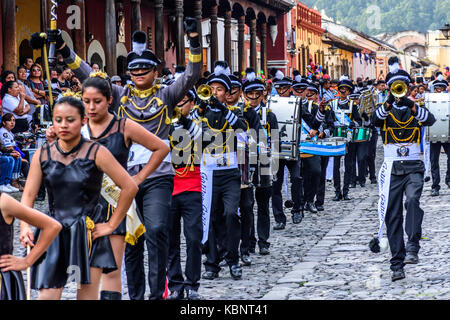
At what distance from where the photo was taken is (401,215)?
881 centimetres

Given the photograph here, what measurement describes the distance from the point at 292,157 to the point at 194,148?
15.1 ft

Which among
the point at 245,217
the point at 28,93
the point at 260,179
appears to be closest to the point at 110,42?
the point at 28,93

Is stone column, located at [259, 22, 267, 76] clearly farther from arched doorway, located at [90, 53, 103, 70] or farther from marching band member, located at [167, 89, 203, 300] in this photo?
marching band member, located at [167, 89, 203, 300]

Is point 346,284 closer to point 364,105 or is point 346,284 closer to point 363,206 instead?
point 363,206

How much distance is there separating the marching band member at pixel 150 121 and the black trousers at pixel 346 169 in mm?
8546

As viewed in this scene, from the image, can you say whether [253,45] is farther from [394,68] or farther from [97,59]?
[394,68]

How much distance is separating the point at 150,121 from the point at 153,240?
0.93 m

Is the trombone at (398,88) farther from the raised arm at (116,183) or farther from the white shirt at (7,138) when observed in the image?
the white shirt at (7,138)

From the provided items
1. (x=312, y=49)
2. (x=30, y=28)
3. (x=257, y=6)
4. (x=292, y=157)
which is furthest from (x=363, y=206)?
(x=312, y=49)

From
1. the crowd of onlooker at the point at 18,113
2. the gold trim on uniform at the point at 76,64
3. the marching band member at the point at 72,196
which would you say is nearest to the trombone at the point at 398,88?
the gold trim on uniform at the point at 76,64

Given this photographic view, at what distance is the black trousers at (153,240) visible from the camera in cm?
673

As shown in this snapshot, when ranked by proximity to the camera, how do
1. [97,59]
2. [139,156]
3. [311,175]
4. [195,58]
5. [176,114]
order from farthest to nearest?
[97,59] → [311,175] → [176,114] → [195,58] → [139,156]

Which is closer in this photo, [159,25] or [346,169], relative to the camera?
[346,169]

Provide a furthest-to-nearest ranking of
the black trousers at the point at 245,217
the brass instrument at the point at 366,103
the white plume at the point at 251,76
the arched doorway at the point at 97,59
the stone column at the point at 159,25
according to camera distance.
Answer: the arched doorway at the point at 97,59 → the stone column at the point at 159,25 → the brass instrument at the point at 366,103 → the white plume at the point at 251,76 → the black trousers at the point at 245,217
